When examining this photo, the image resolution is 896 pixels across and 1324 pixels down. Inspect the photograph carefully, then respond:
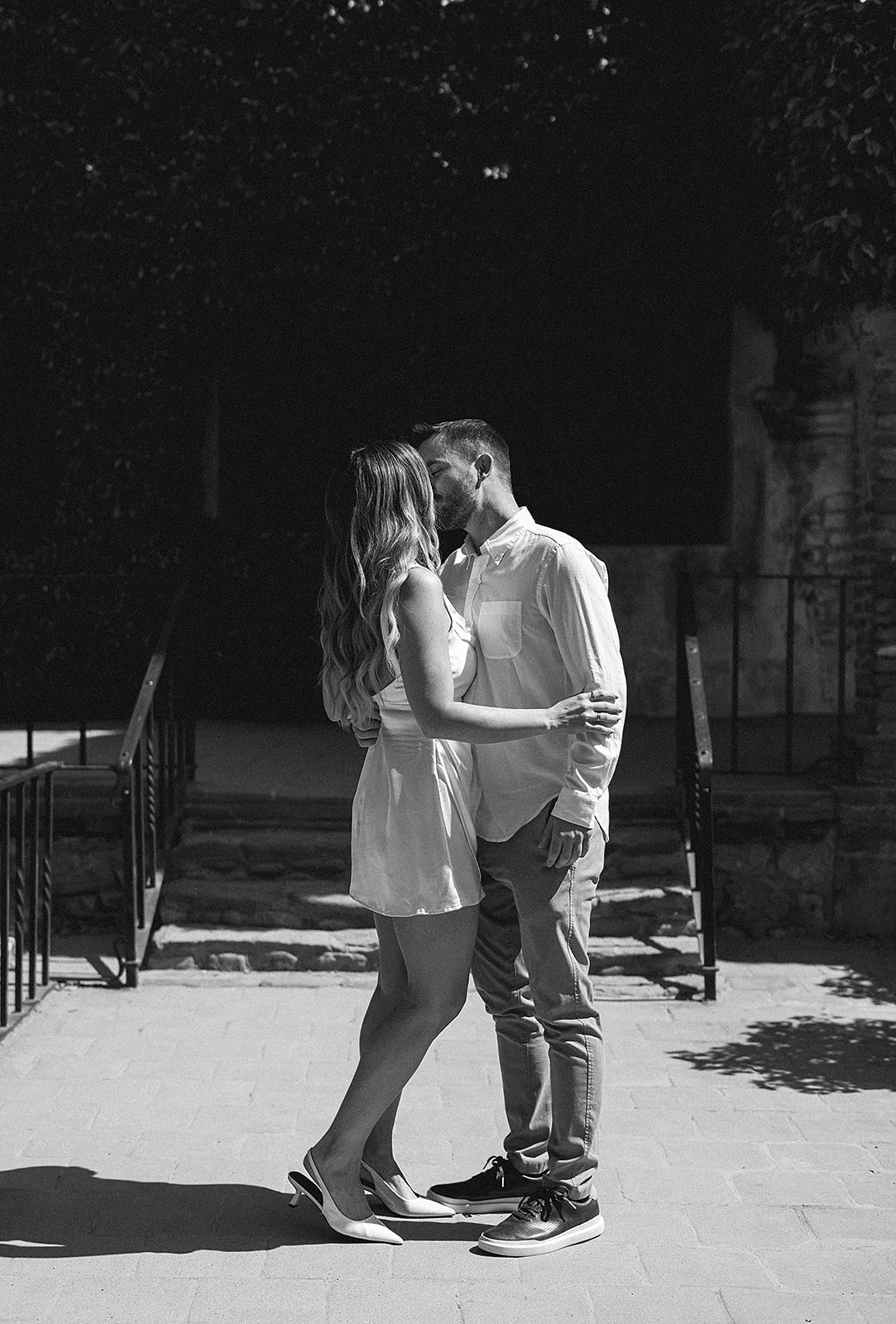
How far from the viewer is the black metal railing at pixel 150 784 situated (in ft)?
19.6

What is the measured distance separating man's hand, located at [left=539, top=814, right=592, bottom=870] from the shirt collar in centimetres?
67

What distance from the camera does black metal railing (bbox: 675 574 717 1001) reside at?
591 cm

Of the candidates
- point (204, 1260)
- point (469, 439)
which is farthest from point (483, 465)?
point (204, 1260)

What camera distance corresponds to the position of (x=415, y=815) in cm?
354

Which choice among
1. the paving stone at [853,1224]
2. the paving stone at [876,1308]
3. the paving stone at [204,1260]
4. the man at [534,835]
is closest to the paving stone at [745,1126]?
the paving stone at [853,1224]

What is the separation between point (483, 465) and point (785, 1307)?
79.8 inches

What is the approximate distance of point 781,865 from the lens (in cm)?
696

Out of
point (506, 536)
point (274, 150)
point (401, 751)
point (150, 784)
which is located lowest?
point (150, 784)

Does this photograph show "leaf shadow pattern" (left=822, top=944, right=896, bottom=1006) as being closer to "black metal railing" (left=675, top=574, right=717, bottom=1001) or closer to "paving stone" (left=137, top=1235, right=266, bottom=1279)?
"black metal railing" (left=675, top=574, right=717, bottom=1001)

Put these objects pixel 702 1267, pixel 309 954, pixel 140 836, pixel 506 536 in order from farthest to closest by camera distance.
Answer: pixel 140 836 → pixel 309 954 → pixel 506 536 → pixel 702 1267

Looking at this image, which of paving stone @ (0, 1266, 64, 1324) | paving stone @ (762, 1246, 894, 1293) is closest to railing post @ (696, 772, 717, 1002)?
paving stone @ (762, 1246, 894, 1293)

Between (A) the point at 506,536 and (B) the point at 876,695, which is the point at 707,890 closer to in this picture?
(B) the point at 876,695

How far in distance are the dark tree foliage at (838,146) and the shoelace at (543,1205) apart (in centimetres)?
478

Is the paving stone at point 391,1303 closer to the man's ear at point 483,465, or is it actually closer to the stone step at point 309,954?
the man's ear at point 483,465
